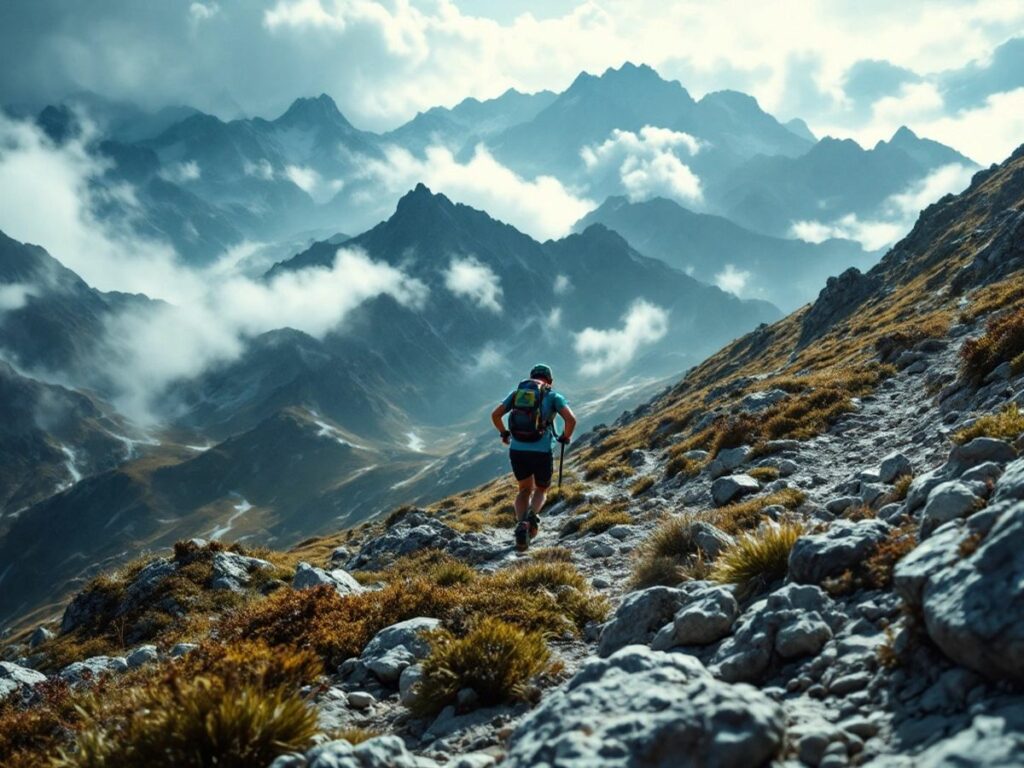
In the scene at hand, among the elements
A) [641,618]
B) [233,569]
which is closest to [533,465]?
[641,618]

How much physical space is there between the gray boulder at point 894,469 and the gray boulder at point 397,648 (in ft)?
27.5

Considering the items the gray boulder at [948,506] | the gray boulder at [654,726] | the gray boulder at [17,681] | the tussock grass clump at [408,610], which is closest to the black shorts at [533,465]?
the tussock grass clump at [408,610]

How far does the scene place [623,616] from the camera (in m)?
8.52

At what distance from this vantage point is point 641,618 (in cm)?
827

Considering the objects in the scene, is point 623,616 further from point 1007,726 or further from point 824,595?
point 1007,726

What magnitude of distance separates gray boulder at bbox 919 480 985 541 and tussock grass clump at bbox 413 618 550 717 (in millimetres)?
4479

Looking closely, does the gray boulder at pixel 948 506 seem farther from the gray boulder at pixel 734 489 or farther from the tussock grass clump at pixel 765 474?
the tussock grass clump at pixel 765 474

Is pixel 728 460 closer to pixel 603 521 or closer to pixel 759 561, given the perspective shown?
pixel 603 521

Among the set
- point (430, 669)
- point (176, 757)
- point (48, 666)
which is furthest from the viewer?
point (48, 666)

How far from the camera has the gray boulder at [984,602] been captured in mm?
4320

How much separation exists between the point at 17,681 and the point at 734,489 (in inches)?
650

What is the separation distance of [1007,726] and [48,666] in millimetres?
20329

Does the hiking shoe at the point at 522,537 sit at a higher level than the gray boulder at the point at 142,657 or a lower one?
lower

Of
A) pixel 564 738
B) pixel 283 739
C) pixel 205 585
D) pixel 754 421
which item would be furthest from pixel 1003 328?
pixel 205 585
